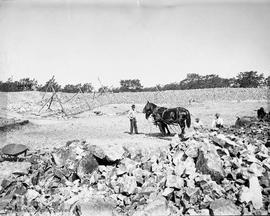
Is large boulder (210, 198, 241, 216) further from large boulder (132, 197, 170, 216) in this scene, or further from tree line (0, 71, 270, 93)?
tree line (0, 71, 270, 93)

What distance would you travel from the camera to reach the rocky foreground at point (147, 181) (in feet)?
19.4

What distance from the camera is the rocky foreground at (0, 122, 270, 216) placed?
19.4ft

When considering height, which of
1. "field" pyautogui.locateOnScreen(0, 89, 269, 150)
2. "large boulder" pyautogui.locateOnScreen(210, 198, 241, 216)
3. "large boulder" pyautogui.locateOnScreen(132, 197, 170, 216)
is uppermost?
"field" pyautogui.locateOnScreen(0, 89, 269, 150)

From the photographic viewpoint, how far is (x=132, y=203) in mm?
6520

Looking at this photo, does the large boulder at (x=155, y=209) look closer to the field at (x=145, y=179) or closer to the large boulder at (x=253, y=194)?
the field at (x=145, y=179)

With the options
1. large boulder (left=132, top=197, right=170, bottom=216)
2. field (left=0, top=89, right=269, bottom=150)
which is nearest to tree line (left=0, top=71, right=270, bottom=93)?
field (left=0, top=89, right=269, bottom=150)

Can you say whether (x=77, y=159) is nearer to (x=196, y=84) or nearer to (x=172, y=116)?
(x=172, y=116)

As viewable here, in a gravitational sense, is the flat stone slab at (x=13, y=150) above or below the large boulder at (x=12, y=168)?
above

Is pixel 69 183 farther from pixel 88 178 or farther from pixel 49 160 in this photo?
pixel 49 160

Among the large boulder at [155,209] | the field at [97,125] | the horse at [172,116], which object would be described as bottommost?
the large boulder at [155,209]

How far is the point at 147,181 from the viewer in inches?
278

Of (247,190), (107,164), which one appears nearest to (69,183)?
(107,164)

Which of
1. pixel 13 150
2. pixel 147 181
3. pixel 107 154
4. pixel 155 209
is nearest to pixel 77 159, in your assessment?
pixel 107 154

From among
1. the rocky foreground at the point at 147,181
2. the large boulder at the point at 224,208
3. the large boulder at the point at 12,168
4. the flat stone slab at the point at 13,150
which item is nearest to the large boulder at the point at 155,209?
the rocky foreground at the point at 147,181
